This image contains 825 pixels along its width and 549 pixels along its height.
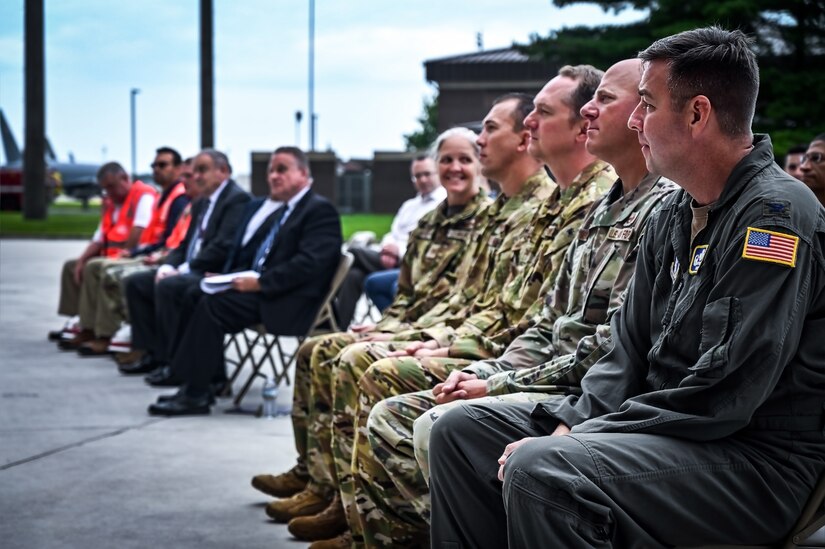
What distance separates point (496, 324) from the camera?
4.45 metres

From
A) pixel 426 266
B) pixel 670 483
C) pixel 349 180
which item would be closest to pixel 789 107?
pixel 426 266

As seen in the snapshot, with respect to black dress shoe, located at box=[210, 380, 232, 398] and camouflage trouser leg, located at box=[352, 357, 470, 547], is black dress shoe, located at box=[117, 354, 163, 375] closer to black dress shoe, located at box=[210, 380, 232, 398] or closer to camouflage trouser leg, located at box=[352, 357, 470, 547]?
black dress shoe, located at box=[210, 380, 232, 398]

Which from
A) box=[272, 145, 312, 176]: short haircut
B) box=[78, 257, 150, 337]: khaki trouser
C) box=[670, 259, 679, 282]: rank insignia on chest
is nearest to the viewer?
box=[670, 259, 679, 282]: rank insignia on chest

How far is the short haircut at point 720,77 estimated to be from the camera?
2713 millimetres

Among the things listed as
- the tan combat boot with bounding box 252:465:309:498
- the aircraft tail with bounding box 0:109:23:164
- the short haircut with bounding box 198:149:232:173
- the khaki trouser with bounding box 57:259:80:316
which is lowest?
the tan combat boot with bounding box 252:465:309:498

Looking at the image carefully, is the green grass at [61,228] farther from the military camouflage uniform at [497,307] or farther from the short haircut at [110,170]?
the military camouflage uniform at [497,307]

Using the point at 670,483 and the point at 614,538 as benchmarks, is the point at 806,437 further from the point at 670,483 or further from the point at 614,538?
the point at 614,538

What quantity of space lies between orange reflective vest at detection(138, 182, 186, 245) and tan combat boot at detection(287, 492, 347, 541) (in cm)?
Result: 621

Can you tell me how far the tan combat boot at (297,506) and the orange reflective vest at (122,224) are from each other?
649 cm

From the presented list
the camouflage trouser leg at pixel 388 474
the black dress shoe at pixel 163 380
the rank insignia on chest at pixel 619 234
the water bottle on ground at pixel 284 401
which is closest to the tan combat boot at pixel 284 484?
the camouflage trouser leg at pixel 388 474

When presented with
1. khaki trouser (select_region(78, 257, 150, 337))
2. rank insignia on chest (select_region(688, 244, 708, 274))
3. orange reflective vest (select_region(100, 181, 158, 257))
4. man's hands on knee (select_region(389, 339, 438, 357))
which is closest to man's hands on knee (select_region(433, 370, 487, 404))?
man's hands on knee (select_region(389, 339, 438, 357))

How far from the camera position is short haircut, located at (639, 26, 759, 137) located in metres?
2.71

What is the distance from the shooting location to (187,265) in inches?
351

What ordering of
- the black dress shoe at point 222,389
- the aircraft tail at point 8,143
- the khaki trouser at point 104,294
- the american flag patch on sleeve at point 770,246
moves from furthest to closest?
the aircraft tail at point 8,143
the khaki trouser at point 104,294
the black dress shoe at point 222,389
the american flag patch on sleeve at point 770,246
